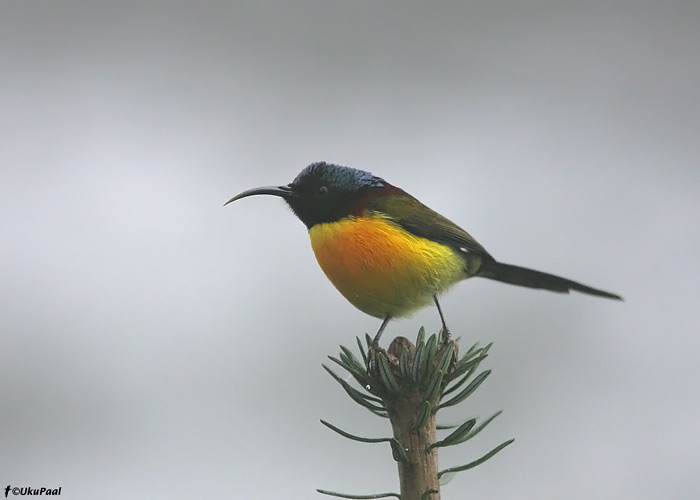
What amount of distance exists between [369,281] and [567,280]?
80cm

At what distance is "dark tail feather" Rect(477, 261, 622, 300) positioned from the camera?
262cm

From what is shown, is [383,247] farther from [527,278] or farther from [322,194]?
[527,278]

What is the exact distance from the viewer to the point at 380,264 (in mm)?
2266

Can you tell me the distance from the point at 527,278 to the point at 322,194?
82 cm

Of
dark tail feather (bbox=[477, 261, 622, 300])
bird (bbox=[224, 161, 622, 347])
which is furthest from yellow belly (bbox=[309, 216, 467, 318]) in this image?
dark tail feather (bbox=[477, 261, 622, 300])

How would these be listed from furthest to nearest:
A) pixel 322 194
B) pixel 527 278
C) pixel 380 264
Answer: pixel 527 278 → pixel 322 194 → pixel 380 264

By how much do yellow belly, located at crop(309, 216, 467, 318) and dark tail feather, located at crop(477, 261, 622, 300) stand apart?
36 cm

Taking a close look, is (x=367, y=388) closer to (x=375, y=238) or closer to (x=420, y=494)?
(x=420, y=494)

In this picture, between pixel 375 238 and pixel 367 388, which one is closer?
pixel 367 388

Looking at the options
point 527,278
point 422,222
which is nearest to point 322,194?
point 422,222

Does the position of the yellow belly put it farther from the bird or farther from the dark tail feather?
the dark tail feather

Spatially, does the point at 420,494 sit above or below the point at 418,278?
below

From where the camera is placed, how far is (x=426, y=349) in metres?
1.40

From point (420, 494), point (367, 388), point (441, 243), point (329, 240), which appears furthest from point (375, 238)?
point (420, 494)
